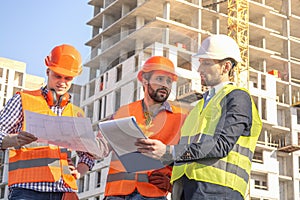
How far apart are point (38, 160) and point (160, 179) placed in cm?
84

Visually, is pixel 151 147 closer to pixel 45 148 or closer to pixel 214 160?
pixel 214 160

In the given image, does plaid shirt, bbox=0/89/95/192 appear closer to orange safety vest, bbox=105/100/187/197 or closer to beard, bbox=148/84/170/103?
orange safety vest, bbox=105/100/187/197

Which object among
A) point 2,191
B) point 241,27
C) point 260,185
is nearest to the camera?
point 260,185

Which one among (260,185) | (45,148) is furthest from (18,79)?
(45,148)

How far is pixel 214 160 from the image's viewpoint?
411 centimetres

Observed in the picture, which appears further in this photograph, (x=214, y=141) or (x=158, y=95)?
(x=158, y=95)

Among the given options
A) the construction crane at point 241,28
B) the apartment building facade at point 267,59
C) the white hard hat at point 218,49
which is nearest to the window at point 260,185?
the apartment building facade at point 267,59

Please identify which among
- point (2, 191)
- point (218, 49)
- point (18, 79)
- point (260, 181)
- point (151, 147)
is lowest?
point (151, 147)

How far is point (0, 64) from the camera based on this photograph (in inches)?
2761

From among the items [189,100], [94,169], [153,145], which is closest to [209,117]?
[189,100]

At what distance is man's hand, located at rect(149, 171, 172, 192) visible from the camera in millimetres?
4508

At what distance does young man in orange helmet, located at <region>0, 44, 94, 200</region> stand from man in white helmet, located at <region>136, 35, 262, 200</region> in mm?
757

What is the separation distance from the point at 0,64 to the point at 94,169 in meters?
67.4

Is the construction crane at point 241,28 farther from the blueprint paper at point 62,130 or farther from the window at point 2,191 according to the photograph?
the blueprint paper at point 62,130
